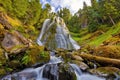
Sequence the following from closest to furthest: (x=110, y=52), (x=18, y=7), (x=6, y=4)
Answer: (x=110, y=52) → (x=6, y=4) → (x=18, y=7)

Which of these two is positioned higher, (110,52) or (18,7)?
(18,7)

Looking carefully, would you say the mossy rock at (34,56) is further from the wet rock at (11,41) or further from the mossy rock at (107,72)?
the mossy rock at (107,72)

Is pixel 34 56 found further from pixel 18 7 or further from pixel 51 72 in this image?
pixel 18 7

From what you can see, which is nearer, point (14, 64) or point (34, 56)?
point (14, 64)

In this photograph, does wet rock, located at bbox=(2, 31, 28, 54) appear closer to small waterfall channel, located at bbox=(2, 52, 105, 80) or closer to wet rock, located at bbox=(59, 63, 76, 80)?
small waterfall channel, located at bbox=(2, 52, 105, 80)

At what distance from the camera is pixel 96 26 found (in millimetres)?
63750

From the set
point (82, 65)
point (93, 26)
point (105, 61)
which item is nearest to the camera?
point (82, 65)

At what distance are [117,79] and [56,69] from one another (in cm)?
456

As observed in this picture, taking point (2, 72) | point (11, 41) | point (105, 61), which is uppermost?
point (11, 41)

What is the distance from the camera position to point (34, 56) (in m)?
17.9

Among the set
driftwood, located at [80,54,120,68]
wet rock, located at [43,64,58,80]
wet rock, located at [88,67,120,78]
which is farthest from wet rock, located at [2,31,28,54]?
wet rock, located at [88,67,120,78]

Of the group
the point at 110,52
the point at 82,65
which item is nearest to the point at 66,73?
the point at 82,65

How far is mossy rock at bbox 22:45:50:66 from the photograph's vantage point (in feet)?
55.8

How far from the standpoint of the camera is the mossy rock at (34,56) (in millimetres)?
17022
